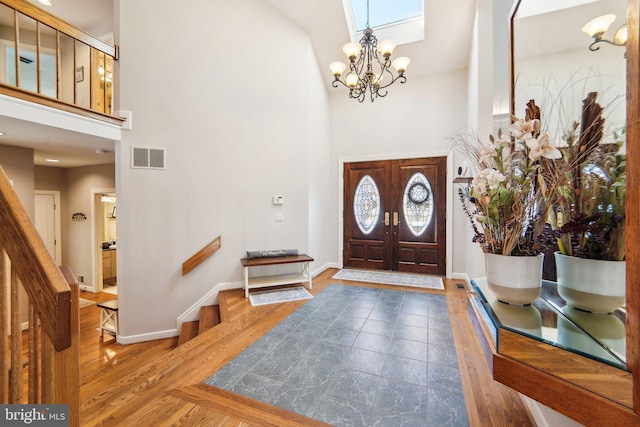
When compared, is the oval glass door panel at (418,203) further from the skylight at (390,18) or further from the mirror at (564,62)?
the mirror at (564,62)

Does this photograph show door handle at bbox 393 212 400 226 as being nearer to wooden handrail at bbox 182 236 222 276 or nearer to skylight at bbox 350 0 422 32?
wooden handrail at bbox 182 236 222 276

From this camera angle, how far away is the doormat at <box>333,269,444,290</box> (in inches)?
167

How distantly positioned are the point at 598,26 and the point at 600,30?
0.03 metres

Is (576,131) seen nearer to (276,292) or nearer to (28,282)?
(28,282)

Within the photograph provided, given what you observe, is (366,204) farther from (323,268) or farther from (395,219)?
(323,268)

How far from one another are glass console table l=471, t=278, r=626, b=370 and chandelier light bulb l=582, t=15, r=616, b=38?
Answer: 1115mm

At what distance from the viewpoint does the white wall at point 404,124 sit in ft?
15.1

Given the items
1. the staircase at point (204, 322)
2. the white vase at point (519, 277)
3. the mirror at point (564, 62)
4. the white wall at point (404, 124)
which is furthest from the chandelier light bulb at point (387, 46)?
the staircase at point (204, 322)

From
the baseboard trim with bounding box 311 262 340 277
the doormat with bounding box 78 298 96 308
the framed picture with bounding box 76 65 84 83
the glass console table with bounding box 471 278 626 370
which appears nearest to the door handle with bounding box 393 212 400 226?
the baseboard trim with bounding box 311 262 340 277

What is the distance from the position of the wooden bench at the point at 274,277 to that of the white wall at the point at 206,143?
0.28m

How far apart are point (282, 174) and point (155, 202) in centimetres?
188

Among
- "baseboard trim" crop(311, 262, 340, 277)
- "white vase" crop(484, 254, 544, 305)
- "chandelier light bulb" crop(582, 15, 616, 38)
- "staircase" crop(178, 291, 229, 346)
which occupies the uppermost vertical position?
"chandelier light bulb" crop(582, 15, 616, 38)

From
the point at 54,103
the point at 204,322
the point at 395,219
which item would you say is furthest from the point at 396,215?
the point at 54,103

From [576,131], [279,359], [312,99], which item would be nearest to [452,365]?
[279,359]
